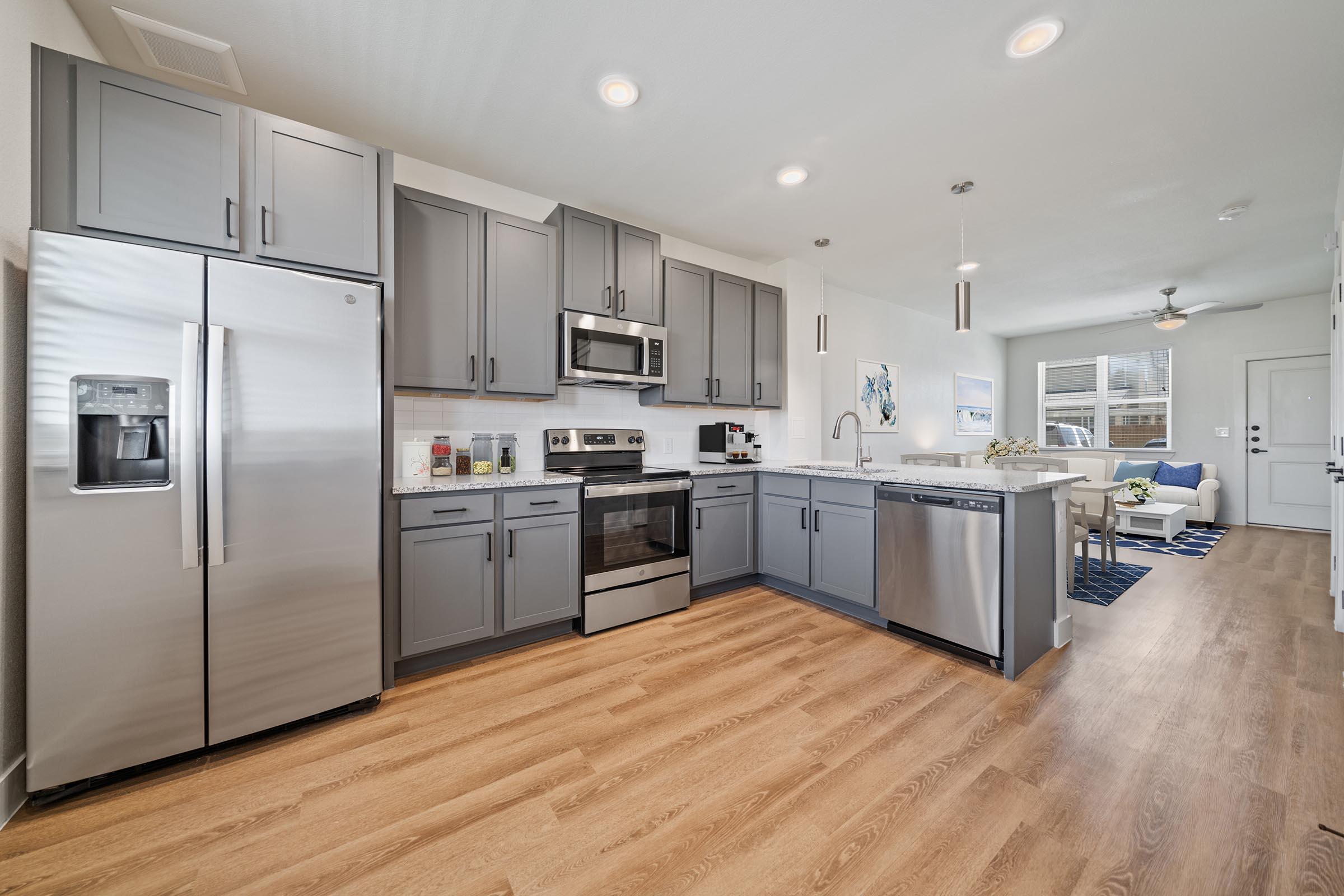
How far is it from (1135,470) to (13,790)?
9600mm

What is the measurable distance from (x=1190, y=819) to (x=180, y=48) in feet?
15.1

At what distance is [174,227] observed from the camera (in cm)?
180

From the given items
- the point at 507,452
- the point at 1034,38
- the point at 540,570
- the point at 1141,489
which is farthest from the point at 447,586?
the point at 1141,489

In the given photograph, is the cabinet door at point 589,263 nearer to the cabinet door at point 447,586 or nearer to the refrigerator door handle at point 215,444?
the cabinet door at point 447,586

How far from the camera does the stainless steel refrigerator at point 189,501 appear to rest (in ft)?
4.99

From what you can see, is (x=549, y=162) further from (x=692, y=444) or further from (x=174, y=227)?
(x=692, y=444)

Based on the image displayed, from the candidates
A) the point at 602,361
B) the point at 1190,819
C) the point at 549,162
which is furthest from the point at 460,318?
the point at 1190,819

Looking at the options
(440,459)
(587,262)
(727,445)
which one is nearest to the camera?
(440,459)

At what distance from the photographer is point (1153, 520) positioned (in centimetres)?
534

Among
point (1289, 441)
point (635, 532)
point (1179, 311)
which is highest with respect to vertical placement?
point (1179, 311)

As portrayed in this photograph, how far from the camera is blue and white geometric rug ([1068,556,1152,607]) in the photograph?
11.5ft

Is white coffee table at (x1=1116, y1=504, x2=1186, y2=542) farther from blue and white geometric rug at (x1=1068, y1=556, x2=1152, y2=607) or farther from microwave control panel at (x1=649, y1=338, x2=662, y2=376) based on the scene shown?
microwave control panel at (x1=649, y1=338, x2=662, y2=376)

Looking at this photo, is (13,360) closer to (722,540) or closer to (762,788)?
(762,788)

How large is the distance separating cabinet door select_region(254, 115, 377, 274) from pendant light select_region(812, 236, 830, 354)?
2.73 meters
